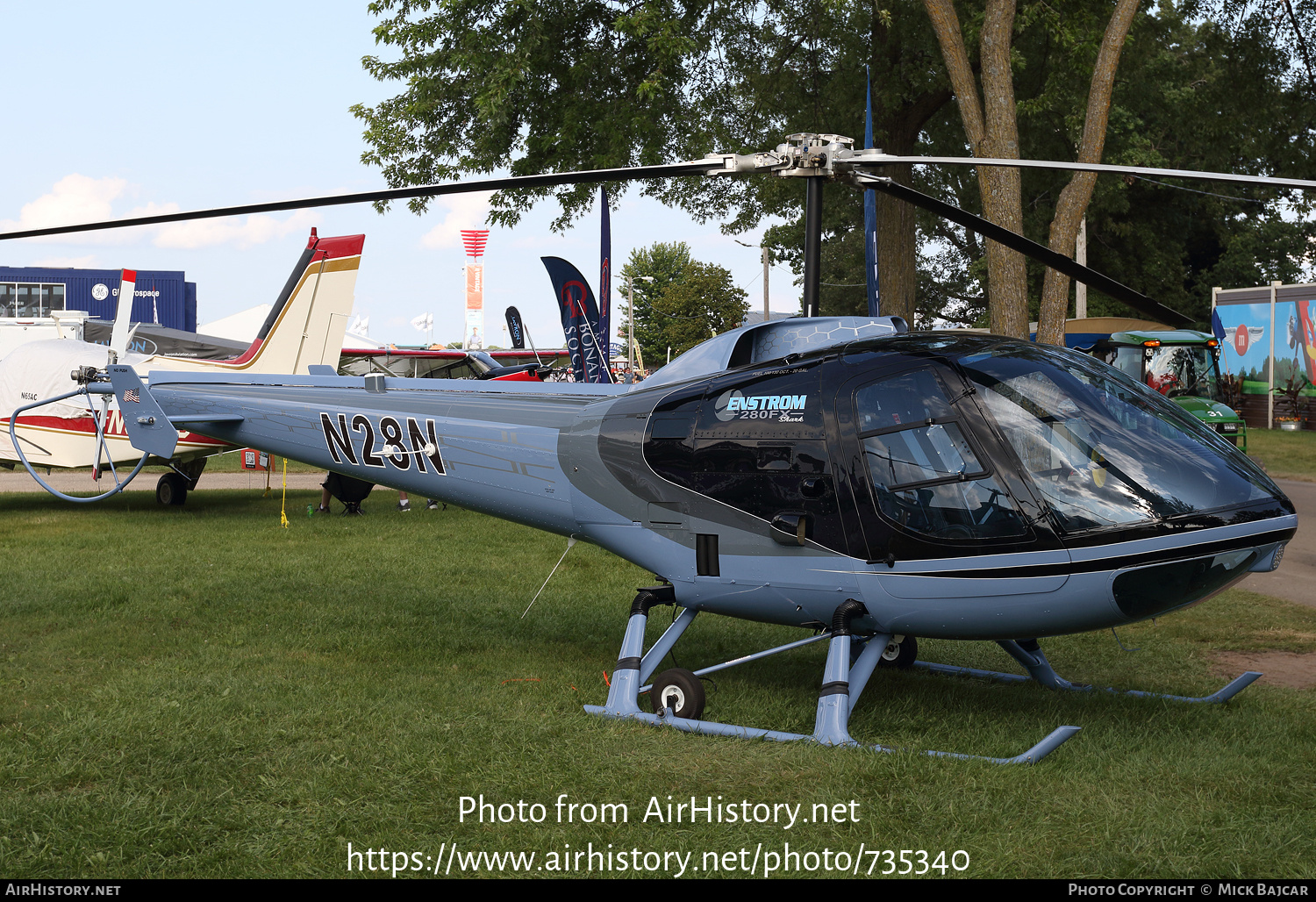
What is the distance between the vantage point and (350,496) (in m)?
14.6

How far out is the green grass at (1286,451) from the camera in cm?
1953

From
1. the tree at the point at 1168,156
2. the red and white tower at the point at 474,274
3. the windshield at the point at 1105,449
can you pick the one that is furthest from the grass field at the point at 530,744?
the red and white tower at the point at 474,274

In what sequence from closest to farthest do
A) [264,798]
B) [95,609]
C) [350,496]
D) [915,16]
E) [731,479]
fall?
[264,798] < [731,479] < [95,609] < [350,496] < [915,16]

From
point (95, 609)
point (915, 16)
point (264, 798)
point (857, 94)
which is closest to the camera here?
point (264, 798)

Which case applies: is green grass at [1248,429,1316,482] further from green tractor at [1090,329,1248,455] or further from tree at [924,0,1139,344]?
tree at [924,0,1139,344]

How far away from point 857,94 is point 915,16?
160 cm

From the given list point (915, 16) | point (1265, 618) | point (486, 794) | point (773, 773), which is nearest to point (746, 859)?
point (773, 773)

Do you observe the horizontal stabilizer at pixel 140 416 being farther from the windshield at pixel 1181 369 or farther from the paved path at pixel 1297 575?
the windshield at pixel 1181 369

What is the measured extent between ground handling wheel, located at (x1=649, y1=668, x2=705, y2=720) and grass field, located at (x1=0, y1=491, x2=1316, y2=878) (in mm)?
230

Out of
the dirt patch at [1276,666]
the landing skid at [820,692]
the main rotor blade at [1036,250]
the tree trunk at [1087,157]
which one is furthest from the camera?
the tree trunk at [1087,157]

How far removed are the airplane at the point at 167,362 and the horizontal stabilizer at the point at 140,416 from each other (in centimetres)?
528

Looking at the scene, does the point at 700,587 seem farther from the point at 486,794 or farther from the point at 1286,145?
the point at 1286,145

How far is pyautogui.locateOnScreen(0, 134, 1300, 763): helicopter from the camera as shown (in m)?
4.89

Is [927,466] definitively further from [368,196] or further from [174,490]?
[174,490]
